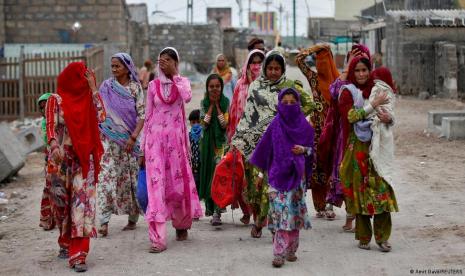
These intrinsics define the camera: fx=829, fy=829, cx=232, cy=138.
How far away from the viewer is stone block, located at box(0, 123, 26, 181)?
36.9 ft

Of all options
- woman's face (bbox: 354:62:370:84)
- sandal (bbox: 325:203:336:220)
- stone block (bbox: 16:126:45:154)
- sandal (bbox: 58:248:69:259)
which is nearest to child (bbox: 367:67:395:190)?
woman's face (bbox: 354:62:370:84)

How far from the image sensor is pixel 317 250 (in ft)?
23.0

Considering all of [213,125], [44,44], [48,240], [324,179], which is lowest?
[48,240]

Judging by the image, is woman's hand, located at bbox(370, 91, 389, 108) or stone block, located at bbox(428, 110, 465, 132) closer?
woman's hand, located at bbox(370, 91, 389, 108)

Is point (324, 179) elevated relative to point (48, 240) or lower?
elevated

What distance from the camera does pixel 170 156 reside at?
24.3 ft

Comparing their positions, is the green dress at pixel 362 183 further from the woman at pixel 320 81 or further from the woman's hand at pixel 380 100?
the woman at pixel 320 81

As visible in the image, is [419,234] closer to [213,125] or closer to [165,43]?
[213,125]

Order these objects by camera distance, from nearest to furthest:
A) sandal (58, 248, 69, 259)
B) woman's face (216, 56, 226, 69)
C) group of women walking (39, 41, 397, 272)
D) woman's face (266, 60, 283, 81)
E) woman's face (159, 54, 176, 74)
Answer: group of women walking (39, 41, 397, 272) < sandal (58, 248, 69, 259) < woman's face (266, 60, 283, 81) < woman's face (159, 54, 176, 74) < woman's face (216, 56, 226, 69)

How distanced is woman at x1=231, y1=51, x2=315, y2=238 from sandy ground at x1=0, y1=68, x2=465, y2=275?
22.0 inches

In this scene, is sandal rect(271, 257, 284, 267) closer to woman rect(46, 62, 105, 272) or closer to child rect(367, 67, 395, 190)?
child rect(367, 67, 395, 190)

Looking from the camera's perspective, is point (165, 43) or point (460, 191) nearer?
point (460, 191)

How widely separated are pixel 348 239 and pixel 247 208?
1.21 meters

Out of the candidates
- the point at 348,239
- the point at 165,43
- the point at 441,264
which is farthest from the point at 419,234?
the point at 165,43
